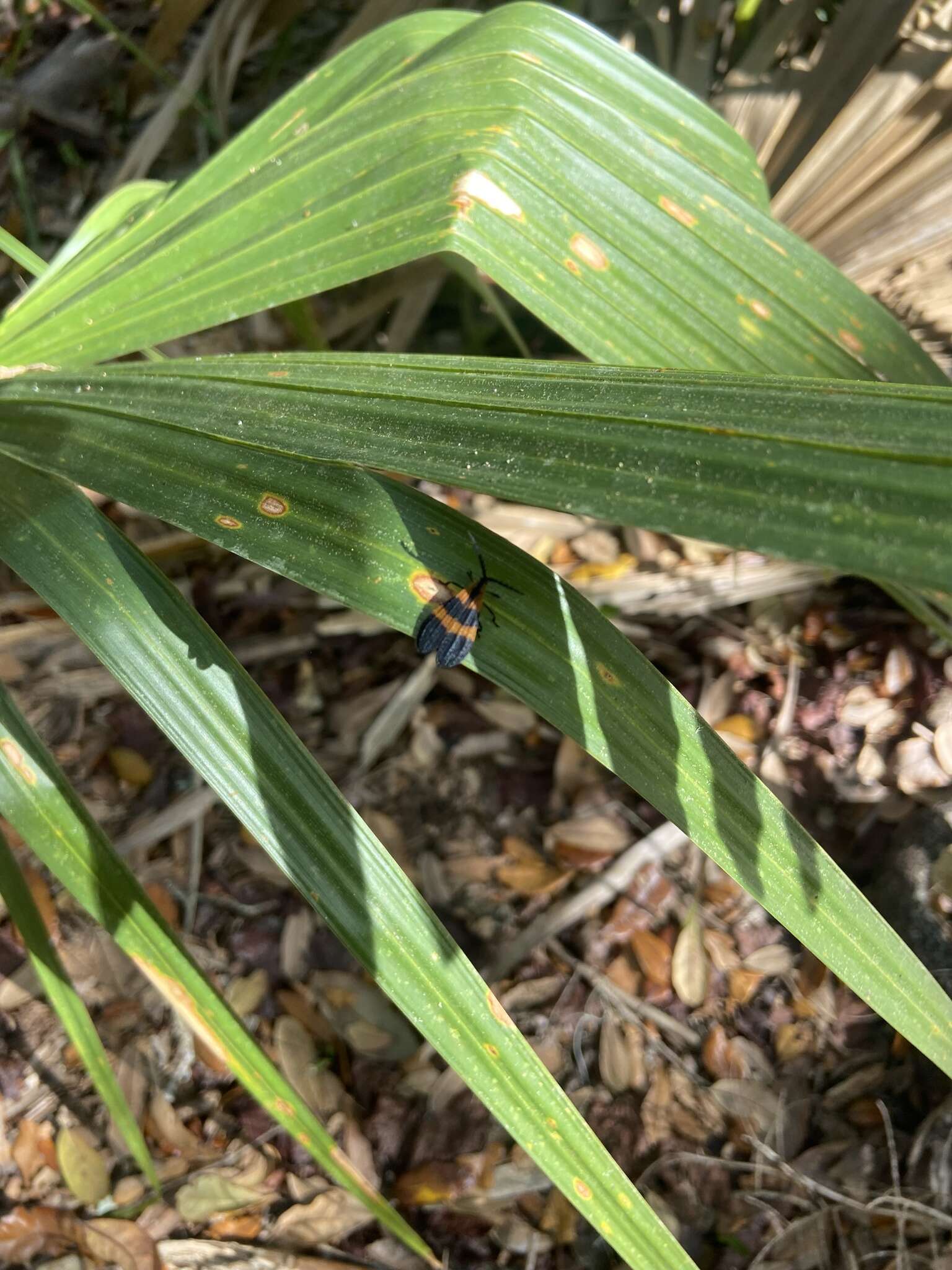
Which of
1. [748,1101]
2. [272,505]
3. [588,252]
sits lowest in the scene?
[748,1101]

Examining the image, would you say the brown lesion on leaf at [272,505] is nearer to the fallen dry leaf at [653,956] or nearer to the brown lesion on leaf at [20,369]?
the brown lesion on leaf at [20,369]

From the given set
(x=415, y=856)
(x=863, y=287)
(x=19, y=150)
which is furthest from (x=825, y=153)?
(x=19, y=150)

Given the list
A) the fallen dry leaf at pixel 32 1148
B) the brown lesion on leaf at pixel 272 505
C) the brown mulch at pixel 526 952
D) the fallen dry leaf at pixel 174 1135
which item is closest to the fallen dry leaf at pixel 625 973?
the brown mulch at pixel 526 952

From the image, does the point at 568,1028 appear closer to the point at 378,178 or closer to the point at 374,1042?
the point at 374,1042

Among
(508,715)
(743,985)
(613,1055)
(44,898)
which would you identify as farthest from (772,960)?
(44,898)

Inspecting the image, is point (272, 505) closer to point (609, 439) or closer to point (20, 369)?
point (609, 439)

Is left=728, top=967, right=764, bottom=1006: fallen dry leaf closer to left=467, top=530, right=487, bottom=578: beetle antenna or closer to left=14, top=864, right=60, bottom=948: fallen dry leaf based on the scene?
left=467, top=530, right=487, bottom=578: beetle antenna

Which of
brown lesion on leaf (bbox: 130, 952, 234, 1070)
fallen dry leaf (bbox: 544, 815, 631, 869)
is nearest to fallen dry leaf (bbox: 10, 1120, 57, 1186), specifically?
brown lesion on leaf (bbox: 130, 952, 234, 1070)
